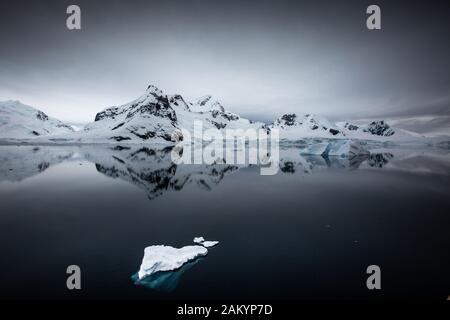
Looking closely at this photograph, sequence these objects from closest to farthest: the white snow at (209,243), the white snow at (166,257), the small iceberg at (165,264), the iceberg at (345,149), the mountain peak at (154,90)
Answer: the small iceberg at (165,264) → the white snow at (166,257) → the white snow at (209,243) → the iceberg at (345,149) → the mountain peak at (154,90)

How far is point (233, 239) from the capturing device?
7840mm

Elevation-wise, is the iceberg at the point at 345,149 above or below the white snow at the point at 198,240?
above

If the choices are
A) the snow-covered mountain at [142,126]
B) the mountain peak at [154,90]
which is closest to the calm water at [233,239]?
the snow-covered mountain at [142,126]

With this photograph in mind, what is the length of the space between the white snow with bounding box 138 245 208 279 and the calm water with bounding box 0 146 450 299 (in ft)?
0.71

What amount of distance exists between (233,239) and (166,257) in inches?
95.7

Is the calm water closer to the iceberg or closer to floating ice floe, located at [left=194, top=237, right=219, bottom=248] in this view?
floating ice floe, located at [left=194, top=237, right=219, bottom=248]

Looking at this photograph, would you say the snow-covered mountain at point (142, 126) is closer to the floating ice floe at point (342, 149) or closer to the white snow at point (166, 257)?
the floating ice floe at point (342, 149)

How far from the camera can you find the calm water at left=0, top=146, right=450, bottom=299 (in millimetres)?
5426

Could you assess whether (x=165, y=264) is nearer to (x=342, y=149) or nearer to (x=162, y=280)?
(x=162, y=280)

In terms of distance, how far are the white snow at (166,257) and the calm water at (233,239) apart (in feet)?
0.71

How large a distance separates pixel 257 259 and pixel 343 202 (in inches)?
317

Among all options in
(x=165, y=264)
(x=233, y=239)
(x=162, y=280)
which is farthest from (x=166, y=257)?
(x=233, y=239)

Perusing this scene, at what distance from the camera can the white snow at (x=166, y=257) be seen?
5.89m
